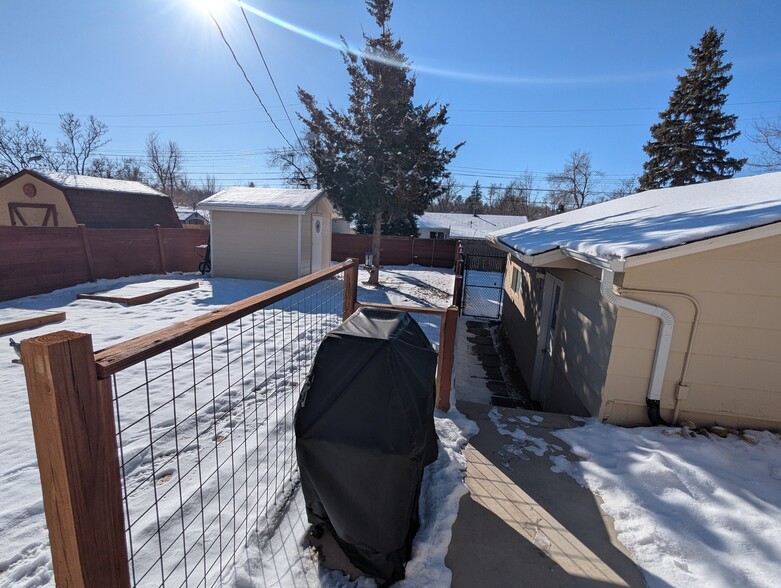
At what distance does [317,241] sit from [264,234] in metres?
1.76

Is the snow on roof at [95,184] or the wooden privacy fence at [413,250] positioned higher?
the snow on roof at [95,184]

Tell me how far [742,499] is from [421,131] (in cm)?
1159

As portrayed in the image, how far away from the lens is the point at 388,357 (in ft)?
6.06

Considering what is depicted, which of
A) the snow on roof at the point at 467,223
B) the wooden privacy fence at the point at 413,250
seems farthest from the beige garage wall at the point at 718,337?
the snow on roof at the point at 467,223

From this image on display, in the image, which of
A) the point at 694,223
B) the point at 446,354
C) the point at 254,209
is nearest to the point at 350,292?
the point at 446,354

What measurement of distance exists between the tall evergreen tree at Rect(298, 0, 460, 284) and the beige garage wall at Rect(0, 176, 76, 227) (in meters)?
9.56

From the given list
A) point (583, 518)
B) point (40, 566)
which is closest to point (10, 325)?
point (40, 566)

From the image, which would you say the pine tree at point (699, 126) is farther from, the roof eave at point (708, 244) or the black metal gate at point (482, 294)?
the roof eave at point (708, 244)

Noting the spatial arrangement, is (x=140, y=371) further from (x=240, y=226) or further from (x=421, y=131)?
(x=421, y=131)

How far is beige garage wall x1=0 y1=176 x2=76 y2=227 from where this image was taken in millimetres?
13329

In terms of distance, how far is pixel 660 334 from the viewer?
3.19 metres

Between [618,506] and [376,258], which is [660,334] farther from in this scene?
[376,258]

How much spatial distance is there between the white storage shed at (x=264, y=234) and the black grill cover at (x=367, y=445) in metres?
9.71

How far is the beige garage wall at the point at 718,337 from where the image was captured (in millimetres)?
3064
